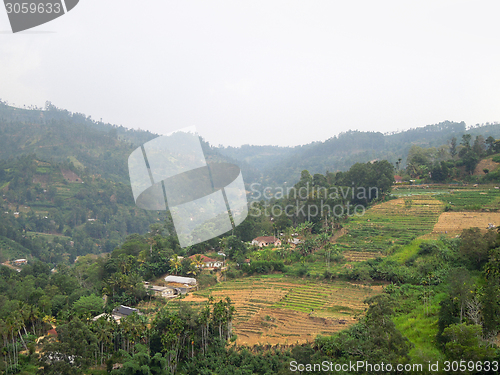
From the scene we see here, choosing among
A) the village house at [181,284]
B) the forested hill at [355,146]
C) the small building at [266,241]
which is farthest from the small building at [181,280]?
the forested hill at [355,146]

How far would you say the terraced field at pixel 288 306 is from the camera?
579 inches

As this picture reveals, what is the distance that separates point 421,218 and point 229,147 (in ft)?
441

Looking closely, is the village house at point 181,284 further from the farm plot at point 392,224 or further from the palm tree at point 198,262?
the farm plot at point 392,224

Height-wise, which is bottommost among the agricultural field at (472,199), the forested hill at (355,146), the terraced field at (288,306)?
the terraced field at (288,306)

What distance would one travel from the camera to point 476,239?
16188 millimetres

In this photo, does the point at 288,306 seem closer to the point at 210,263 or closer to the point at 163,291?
the point at 163,291

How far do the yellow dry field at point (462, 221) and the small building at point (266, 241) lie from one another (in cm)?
1008

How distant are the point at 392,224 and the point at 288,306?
1129 centimetres

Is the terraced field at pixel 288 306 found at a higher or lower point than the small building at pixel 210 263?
lower

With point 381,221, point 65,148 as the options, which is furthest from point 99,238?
point 381,221

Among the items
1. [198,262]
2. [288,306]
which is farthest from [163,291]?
[288,306]

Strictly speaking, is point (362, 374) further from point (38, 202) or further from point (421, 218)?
point (38, 202)

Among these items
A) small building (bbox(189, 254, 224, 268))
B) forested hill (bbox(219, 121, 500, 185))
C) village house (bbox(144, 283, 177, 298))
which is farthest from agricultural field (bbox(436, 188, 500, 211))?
forested hill (bbox(219, 121, 500, 185))

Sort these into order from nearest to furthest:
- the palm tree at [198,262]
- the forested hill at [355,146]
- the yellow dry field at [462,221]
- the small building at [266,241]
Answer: the yellow dry field at [462,221]
the palm tree at [198,262]
the small building at [266,241]
the forested hill at [355,146]
